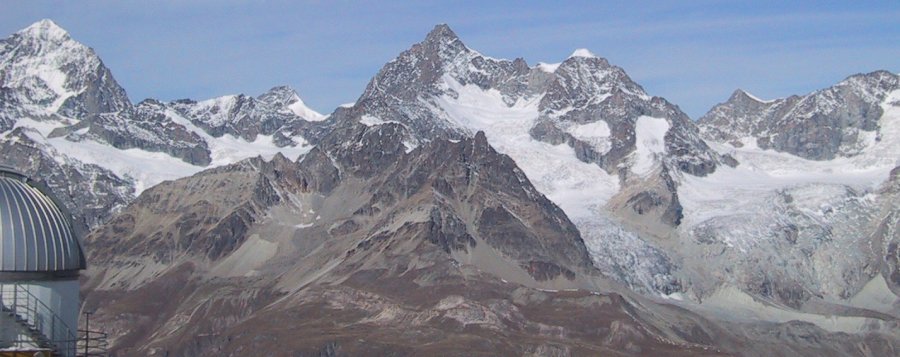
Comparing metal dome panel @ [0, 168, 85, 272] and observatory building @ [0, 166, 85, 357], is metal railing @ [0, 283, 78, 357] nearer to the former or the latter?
observatory building @ [0, 166, 85, 357]

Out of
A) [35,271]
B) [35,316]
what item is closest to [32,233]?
[35,271]

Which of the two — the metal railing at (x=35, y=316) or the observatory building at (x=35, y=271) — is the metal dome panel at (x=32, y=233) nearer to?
the observatory building at (x=35, y=271)

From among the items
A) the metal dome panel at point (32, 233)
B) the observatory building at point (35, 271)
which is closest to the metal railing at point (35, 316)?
the observatory building at point (35, 271)

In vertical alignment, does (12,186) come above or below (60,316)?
above

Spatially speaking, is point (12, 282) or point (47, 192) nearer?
point (12, 282)

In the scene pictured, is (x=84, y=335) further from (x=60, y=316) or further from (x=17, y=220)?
(x=17, y=220)

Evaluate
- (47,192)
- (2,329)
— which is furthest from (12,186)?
(2,329)

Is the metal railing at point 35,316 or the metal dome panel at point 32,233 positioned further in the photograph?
the metal dome panel at point 32,233
